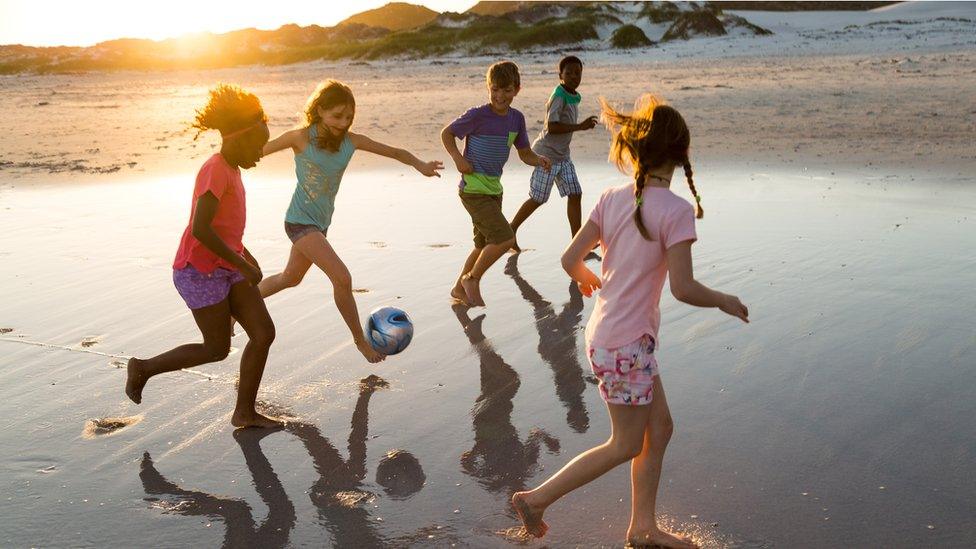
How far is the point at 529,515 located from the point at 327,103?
2.75m

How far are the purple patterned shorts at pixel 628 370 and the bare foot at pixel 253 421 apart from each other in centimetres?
205

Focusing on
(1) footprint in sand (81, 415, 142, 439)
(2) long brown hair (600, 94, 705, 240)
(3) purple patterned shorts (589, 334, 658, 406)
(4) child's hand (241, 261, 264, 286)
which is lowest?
(1) footprint in sand (81, 415, 142, 439)

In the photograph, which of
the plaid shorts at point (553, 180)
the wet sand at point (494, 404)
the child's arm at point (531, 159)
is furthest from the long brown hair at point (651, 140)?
the plaid shorts at point (553, 180)

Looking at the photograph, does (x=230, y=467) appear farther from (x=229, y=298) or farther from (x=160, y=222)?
(x=160, y=222)

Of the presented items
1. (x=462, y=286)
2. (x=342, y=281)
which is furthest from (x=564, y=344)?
(x=342, y=281)

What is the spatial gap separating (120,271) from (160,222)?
2.29 m

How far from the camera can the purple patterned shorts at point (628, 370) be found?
321 cm

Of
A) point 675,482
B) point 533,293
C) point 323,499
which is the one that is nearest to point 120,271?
point 533,293

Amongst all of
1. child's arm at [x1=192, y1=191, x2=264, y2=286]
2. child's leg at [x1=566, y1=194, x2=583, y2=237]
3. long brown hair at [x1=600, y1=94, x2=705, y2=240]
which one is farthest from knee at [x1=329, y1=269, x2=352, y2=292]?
child's leg at [x1=566, y1=194, x2=583, y2=237]

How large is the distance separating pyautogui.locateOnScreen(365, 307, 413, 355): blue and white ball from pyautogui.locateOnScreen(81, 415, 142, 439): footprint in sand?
1284 millimetres

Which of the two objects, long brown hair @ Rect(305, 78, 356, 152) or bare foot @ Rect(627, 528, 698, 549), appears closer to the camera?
bare foot @ Rect(627, 528, 698, 549)

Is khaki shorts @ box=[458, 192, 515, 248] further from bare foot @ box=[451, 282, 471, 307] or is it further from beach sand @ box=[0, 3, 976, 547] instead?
beach sand @ box=[0, 3, 976, 547]

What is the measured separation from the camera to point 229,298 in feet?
15.4

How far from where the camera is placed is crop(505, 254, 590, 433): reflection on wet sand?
194 inches
